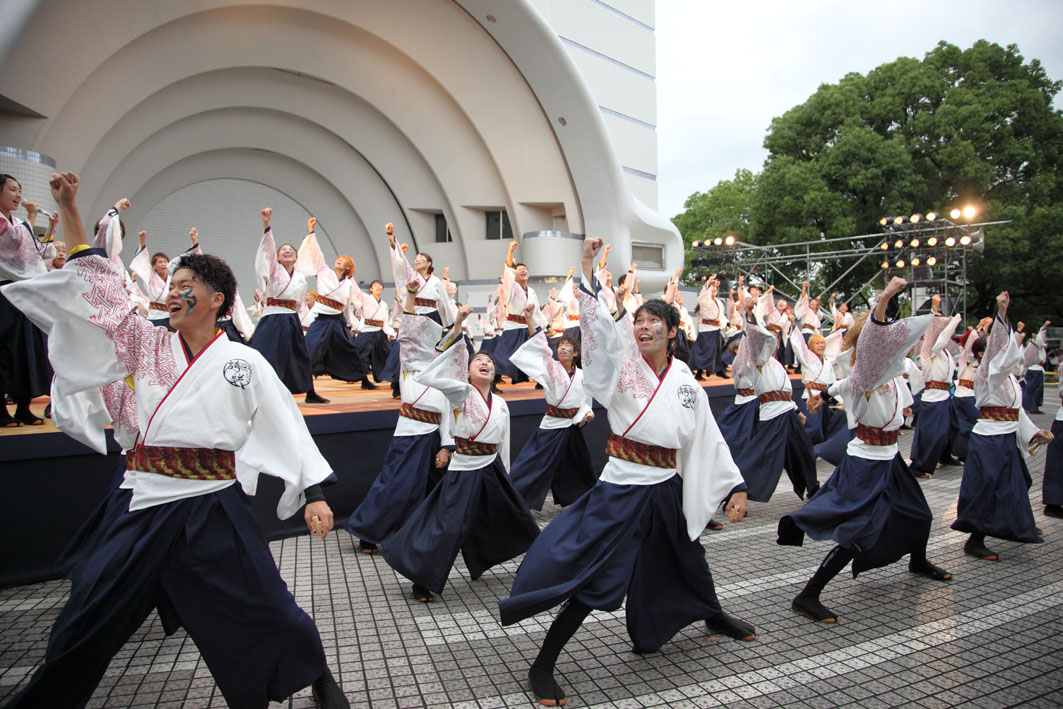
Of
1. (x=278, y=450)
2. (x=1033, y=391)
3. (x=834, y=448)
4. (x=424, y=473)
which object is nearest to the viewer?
(x=278, y=450)

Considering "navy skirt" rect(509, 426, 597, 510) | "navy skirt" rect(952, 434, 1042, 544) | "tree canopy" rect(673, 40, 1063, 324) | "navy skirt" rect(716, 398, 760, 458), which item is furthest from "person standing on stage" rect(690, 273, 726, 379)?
"tree canopy" rect(673, 40, 1063, 324)

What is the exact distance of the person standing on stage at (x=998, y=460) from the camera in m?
5.01

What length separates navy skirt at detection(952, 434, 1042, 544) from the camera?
16.4 ft

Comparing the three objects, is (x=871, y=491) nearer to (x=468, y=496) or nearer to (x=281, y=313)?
(x=468, y=496)

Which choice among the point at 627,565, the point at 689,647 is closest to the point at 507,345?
the point at 689,647

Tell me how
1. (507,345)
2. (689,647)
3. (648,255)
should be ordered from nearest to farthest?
(689,647), (507,345), (648,255)

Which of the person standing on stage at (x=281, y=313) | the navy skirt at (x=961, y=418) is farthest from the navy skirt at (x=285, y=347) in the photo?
the navy skirt at (x=961, y=418)

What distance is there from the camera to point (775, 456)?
259 inches

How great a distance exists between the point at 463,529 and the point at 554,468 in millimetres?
2007

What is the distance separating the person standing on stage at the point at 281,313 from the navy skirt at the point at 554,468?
8.87 feet

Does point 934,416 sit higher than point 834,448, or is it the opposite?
point 934,416

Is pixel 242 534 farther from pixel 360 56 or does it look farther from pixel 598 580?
pixel 360 56

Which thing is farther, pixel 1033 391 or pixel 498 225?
pixel 498 225

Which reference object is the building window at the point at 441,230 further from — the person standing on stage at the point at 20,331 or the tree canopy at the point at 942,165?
the person standing on stage at the point at 20,331
